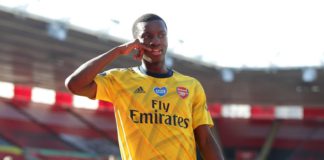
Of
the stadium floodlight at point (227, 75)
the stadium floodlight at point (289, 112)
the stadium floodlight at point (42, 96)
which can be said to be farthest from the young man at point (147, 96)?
the stadium floodlight at point (289, 112)

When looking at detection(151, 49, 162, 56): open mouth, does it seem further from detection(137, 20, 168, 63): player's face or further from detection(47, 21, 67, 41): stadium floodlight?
detection(47, 21, 67, 41): stadium floodlight

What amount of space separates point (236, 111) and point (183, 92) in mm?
26356

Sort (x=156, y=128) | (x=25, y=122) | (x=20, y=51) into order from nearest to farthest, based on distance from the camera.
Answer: (x=156, y=128)
(x=20, y=51)
(x=25, y=122)

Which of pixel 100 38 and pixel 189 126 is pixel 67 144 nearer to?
pixel 100 38

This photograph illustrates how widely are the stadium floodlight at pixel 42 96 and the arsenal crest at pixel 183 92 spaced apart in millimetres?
23651

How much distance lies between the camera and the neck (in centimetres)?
261

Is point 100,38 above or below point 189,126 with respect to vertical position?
below

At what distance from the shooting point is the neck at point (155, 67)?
2611 mm

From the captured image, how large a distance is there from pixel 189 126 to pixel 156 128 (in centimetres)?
17

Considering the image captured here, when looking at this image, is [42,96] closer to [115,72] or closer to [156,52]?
[115,72]

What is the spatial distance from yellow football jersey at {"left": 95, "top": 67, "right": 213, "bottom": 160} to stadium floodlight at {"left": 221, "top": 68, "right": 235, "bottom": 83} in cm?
1982

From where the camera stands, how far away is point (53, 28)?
16969mm

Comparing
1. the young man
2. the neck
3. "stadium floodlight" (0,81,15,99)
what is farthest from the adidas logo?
"stadium floodlight" (0,81,15,99)

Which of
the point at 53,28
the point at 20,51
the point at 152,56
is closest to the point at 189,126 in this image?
the point at 152,56
